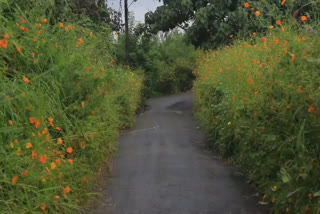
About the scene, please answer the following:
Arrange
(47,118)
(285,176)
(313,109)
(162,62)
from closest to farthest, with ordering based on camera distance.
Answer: (313,109) → (285,176) → (47,118) → (162,62)

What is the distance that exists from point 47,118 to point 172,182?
1844 millimetres

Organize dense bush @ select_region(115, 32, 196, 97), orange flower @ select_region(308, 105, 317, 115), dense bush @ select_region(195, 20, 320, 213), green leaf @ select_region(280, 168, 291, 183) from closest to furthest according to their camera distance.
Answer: orange flower @ select_region(308, 105, 317, 115) < dense bush @ select_region(195, 20, 320, 213) < green leaf @ select_region(280, 168, 291, 183) < dense bush @ select_region(115, 32, 196, 97)

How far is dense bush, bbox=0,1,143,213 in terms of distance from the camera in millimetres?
3578

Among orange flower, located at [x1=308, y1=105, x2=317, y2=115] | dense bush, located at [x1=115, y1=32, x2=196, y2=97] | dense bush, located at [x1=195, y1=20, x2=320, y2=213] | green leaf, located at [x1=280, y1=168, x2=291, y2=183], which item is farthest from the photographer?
dense bush, located at [x1=115, y1=32, x2=196, y2=97]

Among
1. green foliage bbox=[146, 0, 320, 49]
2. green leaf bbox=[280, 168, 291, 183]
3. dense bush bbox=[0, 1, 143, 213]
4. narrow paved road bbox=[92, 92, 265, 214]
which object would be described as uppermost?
green foliage bbox=[146, 0, 320, 49]

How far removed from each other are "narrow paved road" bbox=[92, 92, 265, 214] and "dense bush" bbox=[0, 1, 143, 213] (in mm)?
351

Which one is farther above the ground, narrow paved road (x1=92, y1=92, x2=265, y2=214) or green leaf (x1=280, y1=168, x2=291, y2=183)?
green leaf (x1=280, y1=168, x2=291, y2=183)

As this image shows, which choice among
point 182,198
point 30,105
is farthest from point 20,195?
point 182,198

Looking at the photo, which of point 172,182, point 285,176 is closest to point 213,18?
point 172,182

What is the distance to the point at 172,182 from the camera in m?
5.50

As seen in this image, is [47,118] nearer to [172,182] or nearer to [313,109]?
[172,182]

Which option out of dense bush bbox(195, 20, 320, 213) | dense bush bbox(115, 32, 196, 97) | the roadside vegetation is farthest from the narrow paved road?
dense bush bbox(115, 32, 196, 97)

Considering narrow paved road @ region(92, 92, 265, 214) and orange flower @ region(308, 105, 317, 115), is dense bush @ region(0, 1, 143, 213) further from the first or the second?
orange flower @ region(308, 105, 317, 115)

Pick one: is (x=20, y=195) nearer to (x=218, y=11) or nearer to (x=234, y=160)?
(x=234, y=160)
